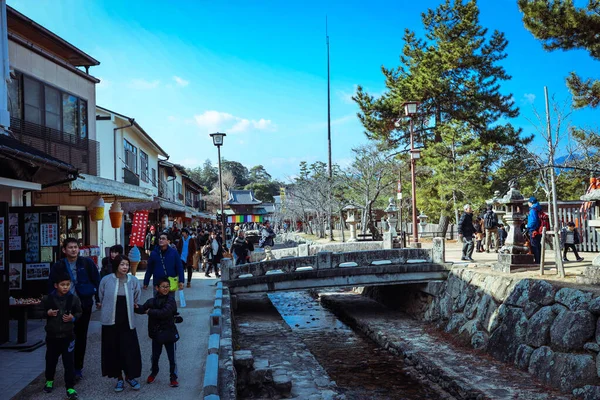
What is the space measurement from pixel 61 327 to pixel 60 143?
30.5 ft

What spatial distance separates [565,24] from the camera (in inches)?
455

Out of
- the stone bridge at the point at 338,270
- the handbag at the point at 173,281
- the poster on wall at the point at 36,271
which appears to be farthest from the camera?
the stone bridge at the point at 338,270

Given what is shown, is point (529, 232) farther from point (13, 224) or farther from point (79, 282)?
point (13, 224)

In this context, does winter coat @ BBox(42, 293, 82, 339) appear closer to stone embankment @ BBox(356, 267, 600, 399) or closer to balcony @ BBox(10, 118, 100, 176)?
balcony @ BBox(10, 118, 100, 176)

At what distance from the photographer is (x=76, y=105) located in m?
14.3

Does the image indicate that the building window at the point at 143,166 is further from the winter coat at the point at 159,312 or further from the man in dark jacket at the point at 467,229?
the winter coat at the point at 159,312

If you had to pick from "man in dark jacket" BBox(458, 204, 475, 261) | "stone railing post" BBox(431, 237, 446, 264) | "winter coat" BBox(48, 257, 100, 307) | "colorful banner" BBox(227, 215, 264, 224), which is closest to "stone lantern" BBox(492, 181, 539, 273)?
"man in dark jacket" BBox(458, 204, 475, 261)

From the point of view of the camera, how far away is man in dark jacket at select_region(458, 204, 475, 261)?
15.9 m

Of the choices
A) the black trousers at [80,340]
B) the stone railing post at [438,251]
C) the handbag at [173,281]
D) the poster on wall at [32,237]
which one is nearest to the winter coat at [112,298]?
the black trousers at [80,340]

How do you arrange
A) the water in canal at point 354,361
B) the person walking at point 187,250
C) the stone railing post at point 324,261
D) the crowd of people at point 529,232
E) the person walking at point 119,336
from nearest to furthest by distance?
the person walking at point 119,336 < the water in canal at point 354,361 < the crowd of people at point 529,232 < the person walking at point 187,250 < the stone railing post at point 324,261

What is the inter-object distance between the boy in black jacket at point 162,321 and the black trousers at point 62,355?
2.80ft

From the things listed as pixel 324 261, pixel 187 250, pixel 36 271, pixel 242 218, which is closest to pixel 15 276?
pixel 36 271

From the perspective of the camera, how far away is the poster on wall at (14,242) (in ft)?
26.1

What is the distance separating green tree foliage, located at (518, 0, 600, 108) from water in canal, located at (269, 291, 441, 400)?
8679 mm
